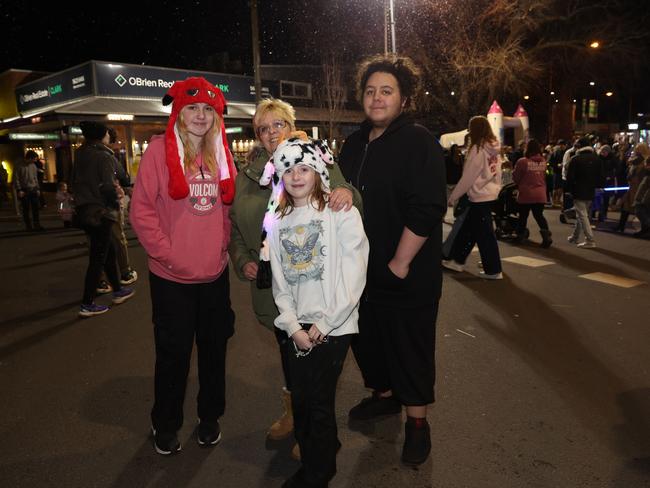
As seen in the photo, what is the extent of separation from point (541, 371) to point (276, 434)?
218 cm

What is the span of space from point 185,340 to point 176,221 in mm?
687

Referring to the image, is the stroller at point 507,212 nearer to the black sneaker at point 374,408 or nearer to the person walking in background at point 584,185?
the person walking in background at point 584,185

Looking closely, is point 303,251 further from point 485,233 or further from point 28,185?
point 28,185

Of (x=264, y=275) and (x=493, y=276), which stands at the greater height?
(x=264, y=275)

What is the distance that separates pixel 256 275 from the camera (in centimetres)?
279

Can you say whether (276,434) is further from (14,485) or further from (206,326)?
(14,485)

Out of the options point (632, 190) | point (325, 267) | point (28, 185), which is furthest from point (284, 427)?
point (28, 185)

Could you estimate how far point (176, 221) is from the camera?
2.84 metres

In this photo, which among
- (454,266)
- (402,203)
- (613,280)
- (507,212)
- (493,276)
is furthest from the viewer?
(507,212)

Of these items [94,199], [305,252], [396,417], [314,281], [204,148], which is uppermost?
[204,148]

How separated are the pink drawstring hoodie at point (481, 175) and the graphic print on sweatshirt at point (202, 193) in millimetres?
4220

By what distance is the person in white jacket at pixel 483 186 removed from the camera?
6.52m

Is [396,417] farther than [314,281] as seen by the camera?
Yes

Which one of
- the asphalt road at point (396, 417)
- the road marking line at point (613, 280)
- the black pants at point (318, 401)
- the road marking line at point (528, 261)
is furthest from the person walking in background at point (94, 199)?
the road marking line at point (613, 280)
